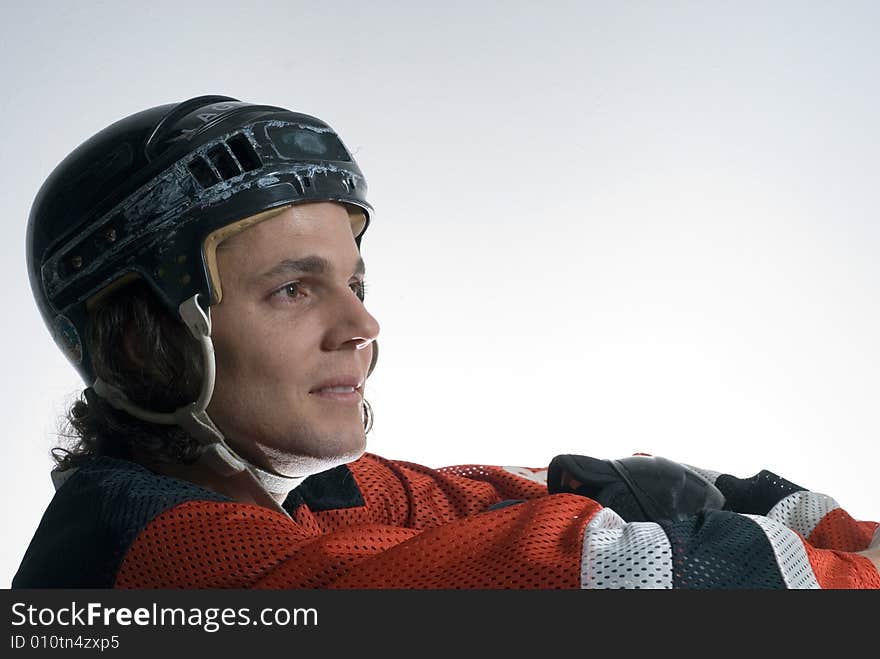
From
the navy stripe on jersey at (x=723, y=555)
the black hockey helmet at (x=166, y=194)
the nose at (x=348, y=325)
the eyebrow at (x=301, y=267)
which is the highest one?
the black hockey helmet at (x=166, y=194)

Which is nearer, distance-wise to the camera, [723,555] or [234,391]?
[723,555]

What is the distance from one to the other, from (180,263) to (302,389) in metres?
0.28

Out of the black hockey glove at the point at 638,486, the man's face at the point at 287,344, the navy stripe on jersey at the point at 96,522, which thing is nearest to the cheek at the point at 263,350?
the man's face at the point at 287,344

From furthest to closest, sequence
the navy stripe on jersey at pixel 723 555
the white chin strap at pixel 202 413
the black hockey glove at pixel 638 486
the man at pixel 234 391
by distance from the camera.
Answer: the black hockey glove at pixel 638 486 < the white chin strap at pixel 202 413 < the man at pixel 234 391 < the navy stripe on jersey at pixel 723 555

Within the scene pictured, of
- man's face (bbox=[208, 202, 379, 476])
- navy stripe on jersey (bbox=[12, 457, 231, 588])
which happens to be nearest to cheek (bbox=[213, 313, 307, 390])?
man's face (bbox=[208, 202, 379, 476])

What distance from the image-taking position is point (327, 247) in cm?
184

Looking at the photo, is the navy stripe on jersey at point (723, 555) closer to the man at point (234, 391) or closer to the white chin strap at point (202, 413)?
the man at point (234, 391)

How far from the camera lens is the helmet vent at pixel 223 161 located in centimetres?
183

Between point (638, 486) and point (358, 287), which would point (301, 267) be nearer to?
point (358, 287)

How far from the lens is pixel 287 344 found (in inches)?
70.3

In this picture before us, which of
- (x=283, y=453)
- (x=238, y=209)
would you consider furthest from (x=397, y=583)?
(x=238, y=209)

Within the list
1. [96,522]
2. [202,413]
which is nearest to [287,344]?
[202,413]

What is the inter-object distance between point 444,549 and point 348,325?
0.48m

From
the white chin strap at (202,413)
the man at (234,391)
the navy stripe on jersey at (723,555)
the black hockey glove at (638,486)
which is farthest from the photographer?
the black hockey glove at (638,486)
